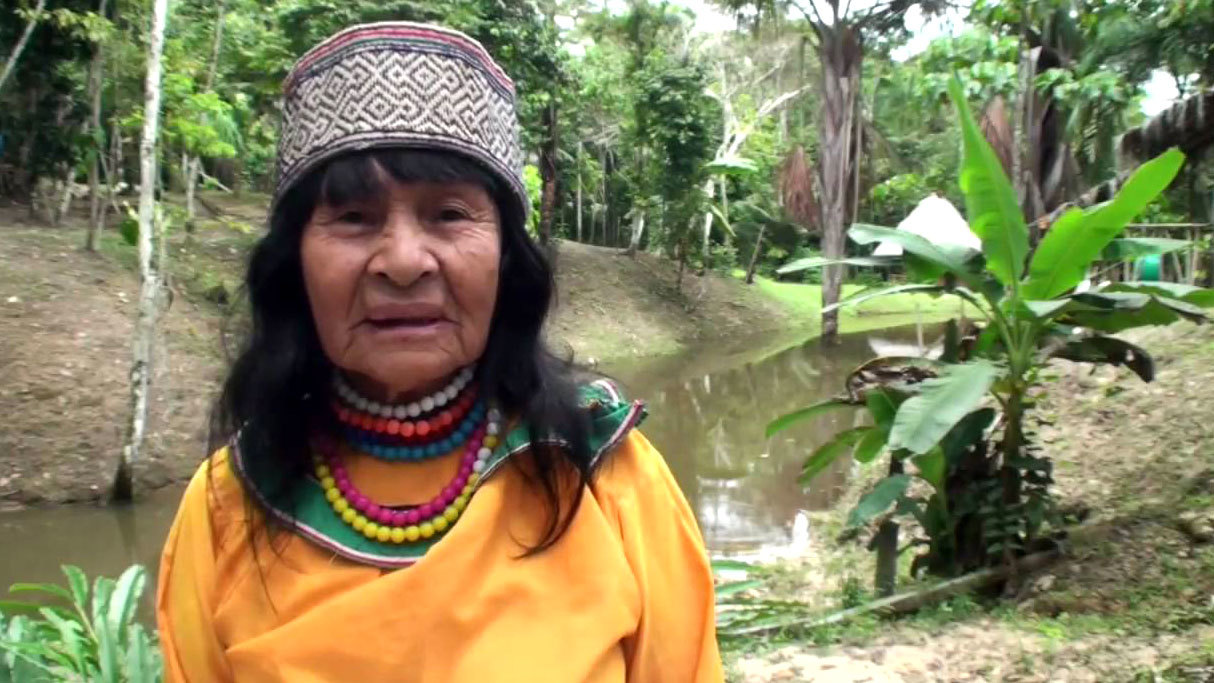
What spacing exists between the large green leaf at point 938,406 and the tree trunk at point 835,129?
12973 mm

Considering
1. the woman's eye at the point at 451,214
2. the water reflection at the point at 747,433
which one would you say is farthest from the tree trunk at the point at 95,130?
the woman's eye at the point at 451,214

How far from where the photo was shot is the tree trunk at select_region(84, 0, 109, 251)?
9859 mm

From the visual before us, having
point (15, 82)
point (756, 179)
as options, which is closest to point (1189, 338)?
point (15, 82)

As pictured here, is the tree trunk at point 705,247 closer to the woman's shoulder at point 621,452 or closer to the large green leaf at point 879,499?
the large green leaf at point 879,499

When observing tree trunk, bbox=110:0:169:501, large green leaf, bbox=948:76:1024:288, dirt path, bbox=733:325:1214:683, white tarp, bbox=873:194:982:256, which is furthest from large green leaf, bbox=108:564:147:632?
white tarp, bbox=873:194:982:256

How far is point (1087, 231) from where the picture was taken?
143 inches

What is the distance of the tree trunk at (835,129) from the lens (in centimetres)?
1656

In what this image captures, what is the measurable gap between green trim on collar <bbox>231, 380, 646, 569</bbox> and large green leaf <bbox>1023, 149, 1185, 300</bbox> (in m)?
2.94

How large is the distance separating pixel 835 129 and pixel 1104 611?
562 inches

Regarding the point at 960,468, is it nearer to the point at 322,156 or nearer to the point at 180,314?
the point at 322,156

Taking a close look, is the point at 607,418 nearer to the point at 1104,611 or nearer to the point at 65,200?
the point at 1104,611

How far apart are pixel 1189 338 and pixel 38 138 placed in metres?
11.4


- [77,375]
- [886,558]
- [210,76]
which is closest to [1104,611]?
[886,558]

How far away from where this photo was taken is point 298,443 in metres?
1.30
